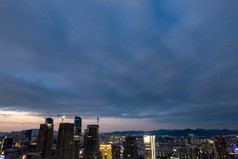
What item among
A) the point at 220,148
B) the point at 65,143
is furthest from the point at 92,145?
the point at 220,148

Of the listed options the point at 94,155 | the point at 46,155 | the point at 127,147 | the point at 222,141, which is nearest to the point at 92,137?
the point at 94,155

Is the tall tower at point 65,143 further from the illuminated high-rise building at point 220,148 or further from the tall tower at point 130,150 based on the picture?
the illuminated high-rise building at point 220,148

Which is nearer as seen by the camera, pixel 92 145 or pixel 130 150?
pixel 130 150

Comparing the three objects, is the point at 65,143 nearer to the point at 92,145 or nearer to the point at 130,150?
the point at 92,145

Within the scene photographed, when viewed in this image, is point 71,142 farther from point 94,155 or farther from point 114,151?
point 114,151

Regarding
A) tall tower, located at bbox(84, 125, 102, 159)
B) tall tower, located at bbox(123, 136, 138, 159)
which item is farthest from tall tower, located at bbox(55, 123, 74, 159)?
tall tower, located at bbox(123, 136, 138, 159)

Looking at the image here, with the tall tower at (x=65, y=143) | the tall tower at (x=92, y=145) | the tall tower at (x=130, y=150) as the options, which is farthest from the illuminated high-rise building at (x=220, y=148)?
the tall tower at (x=65, y=143)

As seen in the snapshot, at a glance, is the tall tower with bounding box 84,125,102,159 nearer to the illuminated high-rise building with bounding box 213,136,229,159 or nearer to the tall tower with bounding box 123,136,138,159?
the tall tower with bounding box 123,136,138,159

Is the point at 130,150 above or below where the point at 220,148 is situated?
below

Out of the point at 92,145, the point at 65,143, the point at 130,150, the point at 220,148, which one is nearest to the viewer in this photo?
the point at 220,148
